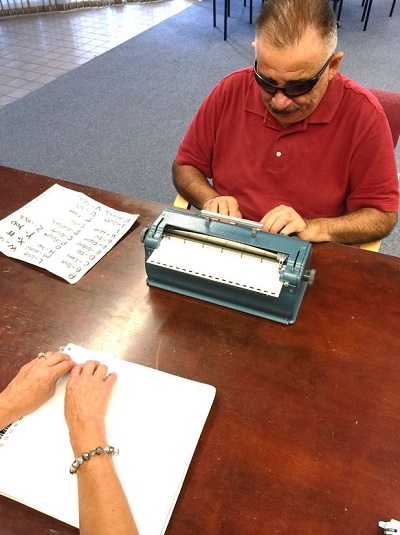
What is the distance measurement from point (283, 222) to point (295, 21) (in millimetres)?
492

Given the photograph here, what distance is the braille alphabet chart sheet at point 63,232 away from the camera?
1.13m

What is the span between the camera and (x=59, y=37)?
5.18 m

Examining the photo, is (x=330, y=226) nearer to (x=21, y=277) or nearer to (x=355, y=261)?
(x=355, y=261)

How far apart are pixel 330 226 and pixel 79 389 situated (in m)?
0.82

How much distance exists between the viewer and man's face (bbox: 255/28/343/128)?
→ 3.59 ft

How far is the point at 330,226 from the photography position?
49.7 inches

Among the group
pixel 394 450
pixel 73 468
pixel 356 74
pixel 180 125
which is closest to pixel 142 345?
pixel 73 468

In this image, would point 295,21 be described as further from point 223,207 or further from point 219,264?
point 219,264

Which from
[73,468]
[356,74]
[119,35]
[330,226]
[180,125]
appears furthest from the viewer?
[119,35]

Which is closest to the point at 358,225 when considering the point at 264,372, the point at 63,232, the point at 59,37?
the point at 264,372

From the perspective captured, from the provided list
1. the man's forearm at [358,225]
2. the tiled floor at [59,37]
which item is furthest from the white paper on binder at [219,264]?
the tiled floor at [59,37]

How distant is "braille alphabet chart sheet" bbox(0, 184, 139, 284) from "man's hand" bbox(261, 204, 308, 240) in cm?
38

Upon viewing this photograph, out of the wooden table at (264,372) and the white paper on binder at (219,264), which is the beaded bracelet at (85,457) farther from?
the white paper on binder at (219,264)

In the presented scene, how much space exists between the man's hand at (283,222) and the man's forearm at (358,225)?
0.34 feet
